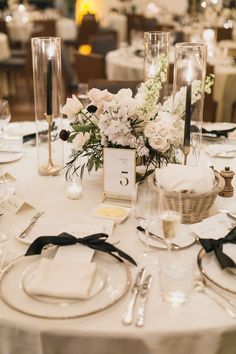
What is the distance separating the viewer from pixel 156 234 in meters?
1.46

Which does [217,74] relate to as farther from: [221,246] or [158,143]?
[221,246]

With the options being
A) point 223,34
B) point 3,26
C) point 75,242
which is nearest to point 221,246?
point 75,242

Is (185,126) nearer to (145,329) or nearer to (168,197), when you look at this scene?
(168,197)

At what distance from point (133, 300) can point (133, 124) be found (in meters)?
0.72

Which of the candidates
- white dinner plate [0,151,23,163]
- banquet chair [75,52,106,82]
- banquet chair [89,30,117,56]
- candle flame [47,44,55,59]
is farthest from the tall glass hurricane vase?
banquet chair [89,30,117,56]

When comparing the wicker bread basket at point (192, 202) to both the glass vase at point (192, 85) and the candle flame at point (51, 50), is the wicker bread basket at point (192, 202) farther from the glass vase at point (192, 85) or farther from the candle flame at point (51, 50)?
the candle flame at point (51, 50)

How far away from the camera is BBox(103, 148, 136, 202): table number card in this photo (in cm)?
171

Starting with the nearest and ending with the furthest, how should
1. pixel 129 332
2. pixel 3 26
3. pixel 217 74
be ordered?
pixel 129 332 < pixel 217 74 < pixel 3 26

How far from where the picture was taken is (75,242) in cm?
138

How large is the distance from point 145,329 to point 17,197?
0.80 meters

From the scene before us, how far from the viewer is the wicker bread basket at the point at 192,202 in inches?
57.5

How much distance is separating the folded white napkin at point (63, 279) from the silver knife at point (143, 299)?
5.1 inches

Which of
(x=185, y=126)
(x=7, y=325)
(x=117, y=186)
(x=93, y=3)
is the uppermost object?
(x=93, y=3)

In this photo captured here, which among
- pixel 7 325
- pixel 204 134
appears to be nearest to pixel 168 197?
pixel 7 325
